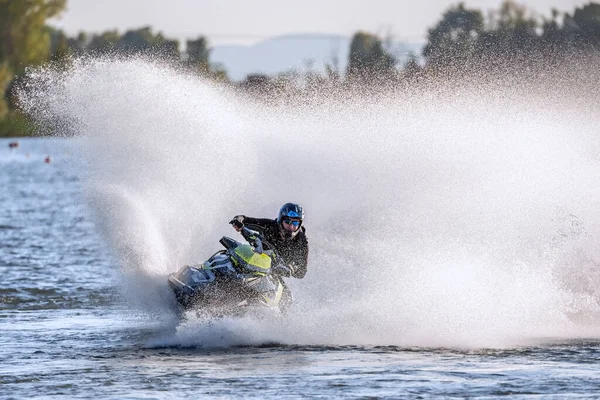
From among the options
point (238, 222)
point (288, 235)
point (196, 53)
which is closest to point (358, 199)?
point (288, 235)

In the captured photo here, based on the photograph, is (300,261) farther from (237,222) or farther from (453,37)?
(453,37)

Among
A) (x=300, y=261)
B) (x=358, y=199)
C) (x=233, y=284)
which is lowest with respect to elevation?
(x=233, y=284)

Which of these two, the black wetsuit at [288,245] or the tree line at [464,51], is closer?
the black wetsuit at [288,245]

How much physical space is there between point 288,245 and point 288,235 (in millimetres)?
137

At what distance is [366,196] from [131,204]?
914cm

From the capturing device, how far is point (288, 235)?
1917cm

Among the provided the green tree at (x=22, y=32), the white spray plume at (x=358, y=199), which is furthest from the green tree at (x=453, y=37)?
the green tree at (x=22, y=32)

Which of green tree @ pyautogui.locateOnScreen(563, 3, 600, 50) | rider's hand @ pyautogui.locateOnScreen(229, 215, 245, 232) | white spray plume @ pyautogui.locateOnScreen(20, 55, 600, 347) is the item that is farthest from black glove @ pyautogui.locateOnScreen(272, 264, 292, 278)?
green tree @ pyautogui.locateOnScreen(563, 3, 600, 50)

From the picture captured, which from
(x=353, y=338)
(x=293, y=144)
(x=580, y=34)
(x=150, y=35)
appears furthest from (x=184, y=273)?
(x=150, y=35)

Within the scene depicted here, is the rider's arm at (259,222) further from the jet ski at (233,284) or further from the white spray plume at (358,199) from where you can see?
the white spray plume at (358,199)

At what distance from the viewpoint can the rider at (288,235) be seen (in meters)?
19.0

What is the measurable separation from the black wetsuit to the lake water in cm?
93

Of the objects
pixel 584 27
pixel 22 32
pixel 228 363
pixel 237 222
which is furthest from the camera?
pixel 22 32

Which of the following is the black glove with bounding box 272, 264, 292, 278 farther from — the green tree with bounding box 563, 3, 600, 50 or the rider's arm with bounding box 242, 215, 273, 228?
the green tree with bounding box 563, 3, 600, 50
